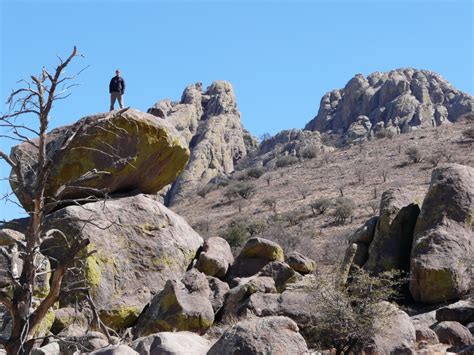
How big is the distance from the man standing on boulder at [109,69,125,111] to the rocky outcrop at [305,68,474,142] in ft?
179

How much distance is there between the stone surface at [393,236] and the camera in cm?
1898

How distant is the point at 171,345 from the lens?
10578 mm

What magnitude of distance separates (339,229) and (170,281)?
16.9 metres

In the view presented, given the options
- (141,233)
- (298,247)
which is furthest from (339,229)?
(141,233)

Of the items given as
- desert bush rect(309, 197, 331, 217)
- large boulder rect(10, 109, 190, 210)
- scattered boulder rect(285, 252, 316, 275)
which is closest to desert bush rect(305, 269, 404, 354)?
scattered boulder rect(285, 252, 316, 275)

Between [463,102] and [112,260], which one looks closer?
[112,260]

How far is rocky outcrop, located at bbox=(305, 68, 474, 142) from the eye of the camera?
78.5 m

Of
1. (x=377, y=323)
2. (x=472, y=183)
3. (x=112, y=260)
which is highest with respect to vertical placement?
(x=472, y=183)

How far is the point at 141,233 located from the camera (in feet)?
60.5

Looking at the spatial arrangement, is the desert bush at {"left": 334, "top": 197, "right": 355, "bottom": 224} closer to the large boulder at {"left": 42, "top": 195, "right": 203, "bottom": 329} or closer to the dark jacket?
the large boulder at {"left": 42, "top": 195, "right": 203, "bottom": 329}

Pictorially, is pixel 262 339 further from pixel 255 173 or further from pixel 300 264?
pixel 255 173

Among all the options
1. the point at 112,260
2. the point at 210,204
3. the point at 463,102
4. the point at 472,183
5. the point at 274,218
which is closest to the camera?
the point at 112,260

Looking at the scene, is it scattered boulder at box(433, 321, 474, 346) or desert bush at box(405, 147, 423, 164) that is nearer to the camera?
scattered boulder at box(433, 321, 474, 346)

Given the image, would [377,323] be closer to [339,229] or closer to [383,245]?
[383,245]
